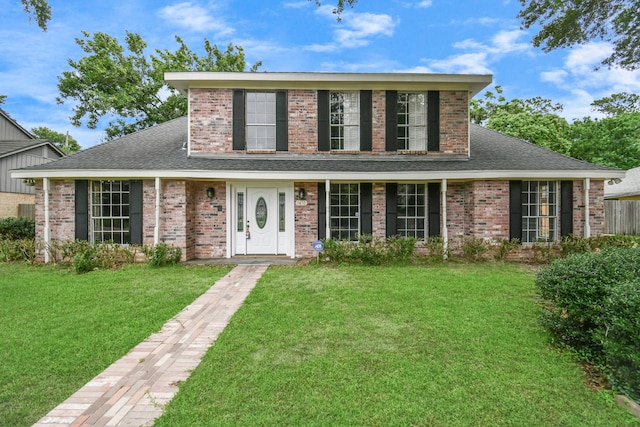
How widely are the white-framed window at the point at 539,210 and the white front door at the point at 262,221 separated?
22.9 feet

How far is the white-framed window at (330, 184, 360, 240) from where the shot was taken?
9.18 m

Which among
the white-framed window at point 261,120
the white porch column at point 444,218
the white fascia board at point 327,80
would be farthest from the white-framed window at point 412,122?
the white-framed window at point 261,120

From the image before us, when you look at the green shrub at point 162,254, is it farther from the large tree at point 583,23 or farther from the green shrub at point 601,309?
the large tree at point 583,23

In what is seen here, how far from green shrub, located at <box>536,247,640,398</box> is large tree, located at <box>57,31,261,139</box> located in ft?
73.3

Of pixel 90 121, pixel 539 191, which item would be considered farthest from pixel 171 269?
pixel 90 121

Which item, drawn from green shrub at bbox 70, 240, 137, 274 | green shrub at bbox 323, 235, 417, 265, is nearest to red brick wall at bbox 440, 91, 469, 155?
green shrub at bbox 323, 235, 417, 265

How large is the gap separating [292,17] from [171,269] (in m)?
11.8

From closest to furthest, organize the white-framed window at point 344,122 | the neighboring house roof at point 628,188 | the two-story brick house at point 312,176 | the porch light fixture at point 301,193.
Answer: the two-story brick house at point 312,176, the porch light fixture at point 301,193, the white-framed window at point 344,122, the neighboring house roof at point 628,188

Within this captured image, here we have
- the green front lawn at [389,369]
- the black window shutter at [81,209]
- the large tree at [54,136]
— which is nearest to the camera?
the green front lawn at [389,369]

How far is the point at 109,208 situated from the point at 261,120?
4.89 m

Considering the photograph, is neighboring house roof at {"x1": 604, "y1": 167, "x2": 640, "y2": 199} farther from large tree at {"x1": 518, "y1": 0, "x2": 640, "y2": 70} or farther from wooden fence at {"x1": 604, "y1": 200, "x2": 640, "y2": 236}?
large tree at {"x1": 518, "y1": 0, "x2": 640, "y2": 70}

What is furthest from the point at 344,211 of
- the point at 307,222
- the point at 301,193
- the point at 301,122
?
the point at 301,122

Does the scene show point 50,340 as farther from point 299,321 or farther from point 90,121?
point 90,121

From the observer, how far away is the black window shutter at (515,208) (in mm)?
8609
